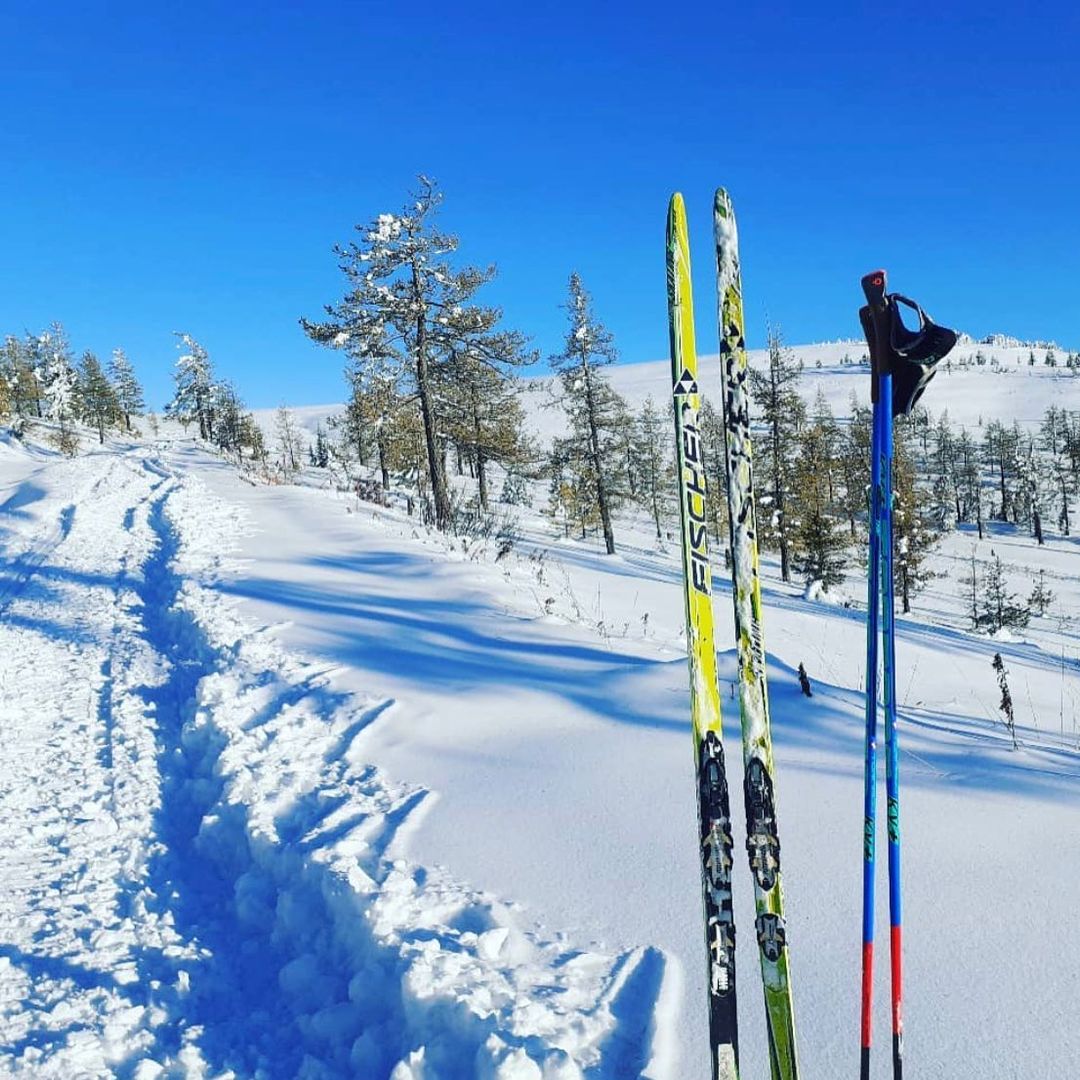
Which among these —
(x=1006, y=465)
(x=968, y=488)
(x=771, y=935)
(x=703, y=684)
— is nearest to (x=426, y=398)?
(x=703, y=684)

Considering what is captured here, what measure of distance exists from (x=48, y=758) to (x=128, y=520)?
13228 millimetres

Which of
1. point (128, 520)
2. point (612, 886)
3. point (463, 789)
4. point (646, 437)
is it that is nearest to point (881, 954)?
point (612, 886)

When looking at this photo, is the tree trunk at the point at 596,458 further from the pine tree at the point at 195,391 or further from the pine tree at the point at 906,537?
the pine tree at the point at 195,391

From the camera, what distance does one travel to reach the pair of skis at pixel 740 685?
7.92ft

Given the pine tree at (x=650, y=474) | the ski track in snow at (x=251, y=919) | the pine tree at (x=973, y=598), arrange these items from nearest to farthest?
the ski track in snow at (x=251, y=919)
the pine tree at (x=973, y=598)
the pine tree at (x=650, y=474)

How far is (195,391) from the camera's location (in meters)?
61.9

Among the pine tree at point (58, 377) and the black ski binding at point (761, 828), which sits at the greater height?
the pine tree at point (58, 377)

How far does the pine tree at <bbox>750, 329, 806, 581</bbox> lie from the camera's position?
2967 cm

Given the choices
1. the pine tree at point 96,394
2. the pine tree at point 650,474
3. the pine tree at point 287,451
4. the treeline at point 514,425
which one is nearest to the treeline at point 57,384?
the pine tree at point 96,394

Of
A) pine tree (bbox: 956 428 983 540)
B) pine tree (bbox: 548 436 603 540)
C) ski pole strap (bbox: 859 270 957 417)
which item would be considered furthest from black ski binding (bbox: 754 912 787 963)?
pine tree (bbox: 956 428 983 540)

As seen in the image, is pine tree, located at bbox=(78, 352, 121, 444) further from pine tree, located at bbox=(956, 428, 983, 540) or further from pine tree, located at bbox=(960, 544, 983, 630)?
pine tree, located at bbox=(956, 428, 983, 540)

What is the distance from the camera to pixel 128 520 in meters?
17.1

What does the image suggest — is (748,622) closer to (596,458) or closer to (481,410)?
(596,458)

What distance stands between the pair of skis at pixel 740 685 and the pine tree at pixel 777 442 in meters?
27.8
